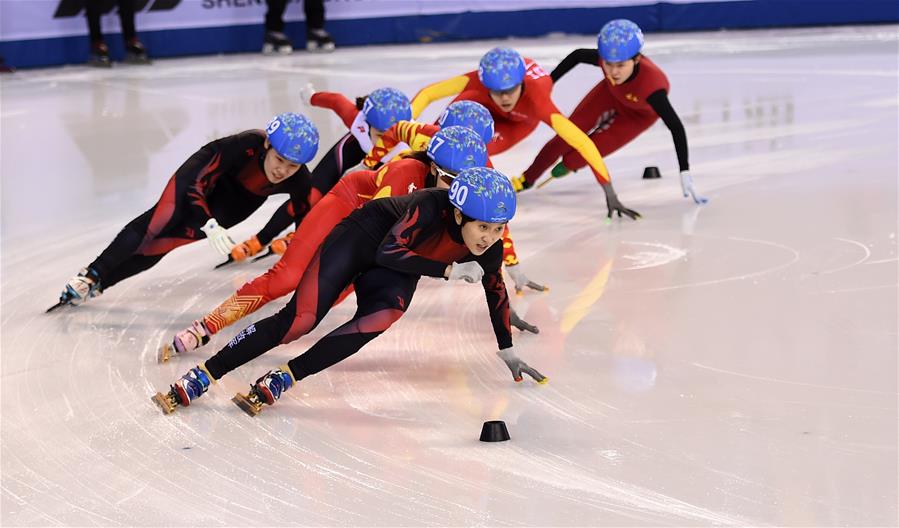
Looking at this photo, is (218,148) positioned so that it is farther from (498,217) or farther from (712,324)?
(712,324)

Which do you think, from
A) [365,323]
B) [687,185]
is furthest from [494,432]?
[687,185]

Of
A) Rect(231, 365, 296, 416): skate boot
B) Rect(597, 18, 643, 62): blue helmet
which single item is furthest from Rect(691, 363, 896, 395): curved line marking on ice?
Rect(597, 18, 643, 62): blue helmet

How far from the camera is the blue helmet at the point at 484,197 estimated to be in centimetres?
364

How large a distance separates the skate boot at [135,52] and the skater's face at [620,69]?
8.51 m

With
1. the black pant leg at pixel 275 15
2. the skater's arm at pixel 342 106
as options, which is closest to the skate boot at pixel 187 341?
the skater's arm at pixel 342 106

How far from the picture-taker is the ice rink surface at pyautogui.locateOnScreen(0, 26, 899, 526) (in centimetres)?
327

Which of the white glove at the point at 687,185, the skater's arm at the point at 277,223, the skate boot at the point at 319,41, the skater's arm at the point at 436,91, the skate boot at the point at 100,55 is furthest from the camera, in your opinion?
the skate boot at the point at 319,41

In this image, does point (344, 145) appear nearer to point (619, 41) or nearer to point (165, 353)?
point (165, 353)

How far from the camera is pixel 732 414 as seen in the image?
3781 mm

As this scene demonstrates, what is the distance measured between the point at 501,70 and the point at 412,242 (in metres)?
2.41

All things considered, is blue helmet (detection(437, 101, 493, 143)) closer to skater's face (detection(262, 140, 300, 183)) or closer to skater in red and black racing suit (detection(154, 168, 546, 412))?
skater's face (detection(262, 140, 300, 183))

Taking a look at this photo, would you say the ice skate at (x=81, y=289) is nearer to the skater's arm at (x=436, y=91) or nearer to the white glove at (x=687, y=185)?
the skater's arm at (x=436, y=91)

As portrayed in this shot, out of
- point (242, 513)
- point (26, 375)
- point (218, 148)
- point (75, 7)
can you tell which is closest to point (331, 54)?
point (75, 7)

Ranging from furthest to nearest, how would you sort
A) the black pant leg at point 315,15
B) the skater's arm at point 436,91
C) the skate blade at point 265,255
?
1. the black pant leg at point 315,15
2. the skater's arm at point 436,91
3. the skate blade at point 265,255
